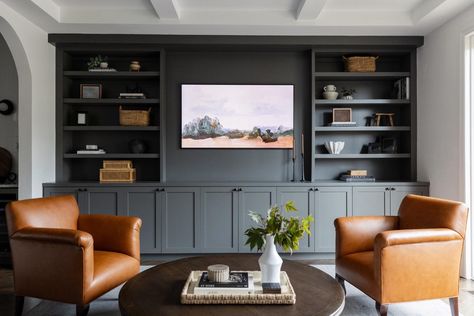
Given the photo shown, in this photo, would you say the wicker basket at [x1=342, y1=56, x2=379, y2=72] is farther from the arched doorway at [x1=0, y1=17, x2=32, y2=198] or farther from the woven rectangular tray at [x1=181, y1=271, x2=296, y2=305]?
the arched doorway at [x1=0, y1=17, x2=32, y2=198]

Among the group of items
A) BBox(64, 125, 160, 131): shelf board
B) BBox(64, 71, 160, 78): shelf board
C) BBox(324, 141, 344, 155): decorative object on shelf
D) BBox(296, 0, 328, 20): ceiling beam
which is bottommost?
BBox(324, 141, 344, 155): decorative object on shelf

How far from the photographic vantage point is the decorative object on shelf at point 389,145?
4555mm

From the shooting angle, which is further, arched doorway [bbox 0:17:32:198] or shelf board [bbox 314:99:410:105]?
shelf board [bbox 314:99:410:105]

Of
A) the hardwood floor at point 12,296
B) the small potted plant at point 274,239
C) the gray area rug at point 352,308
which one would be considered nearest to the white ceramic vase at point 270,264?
the small potted plant at point 274,239

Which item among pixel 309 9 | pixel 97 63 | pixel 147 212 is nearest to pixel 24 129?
pixel 97 63

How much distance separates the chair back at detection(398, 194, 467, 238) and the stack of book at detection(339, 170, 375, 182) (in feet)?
3.87

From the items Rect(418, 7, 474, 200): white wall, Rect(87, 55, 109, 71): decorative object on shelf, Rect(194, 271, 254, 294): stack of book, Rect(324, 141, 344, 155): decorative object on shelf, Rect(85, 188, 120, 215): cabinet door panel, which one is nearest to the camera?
Rect(194, 271, 254, 294): stack of book

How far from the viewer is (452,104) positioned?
3791 mm

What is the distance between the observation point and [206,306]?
1.90 metres

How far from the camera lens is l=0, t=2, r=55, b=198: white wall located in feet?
12.1

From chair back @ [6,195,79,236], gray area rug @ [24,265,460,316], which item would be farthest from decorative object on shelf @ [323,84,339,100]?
chair back @ [6,195,79,236]

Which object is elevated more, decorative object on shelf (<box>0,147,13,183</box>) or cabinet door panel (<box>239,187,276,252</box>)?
decorative object on shelf (<box>0,147,13,183</box>)

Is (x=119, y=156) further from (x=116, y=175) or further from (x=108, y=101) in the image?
(x=108, y=101)

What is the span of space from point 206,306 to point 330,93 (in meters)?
3.28
